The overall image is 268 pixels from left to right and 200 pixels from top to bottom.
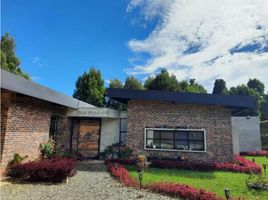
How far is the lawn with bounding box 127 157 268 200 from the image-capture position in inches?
255

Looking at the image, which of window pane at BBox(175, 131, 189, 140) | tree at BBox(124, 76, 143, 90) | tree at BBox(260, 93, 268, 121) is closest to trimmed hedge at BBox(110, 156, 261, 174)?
window pane at BBox(175, 131, 189, 140)

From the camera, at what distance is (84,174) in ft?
27.3

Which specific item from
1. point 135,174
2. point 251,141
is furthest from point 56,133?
point 251,141

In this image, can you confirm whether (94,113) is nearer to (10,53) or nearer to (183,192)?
(183,192)

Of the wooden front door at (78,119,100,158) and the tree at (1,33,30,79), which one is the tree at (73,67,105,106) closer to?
the tree at (1,33,30,79)

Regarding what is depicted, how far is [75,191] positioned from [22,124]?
3.61m

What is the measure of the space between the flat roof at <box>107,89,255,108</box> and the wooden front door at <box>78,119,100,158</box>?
2.88 metres

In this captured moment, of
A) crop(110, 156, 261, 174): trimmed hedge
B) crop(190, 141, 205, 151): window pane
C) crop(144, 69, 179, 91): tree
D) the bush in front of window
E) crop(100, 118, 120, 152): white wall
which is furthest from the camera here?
crop(144, 69, 179, 91): tree

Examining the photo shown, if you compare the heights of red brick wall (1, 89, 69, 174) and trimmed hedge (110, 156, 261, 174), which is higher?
red brick wall (1, 89, 69, 174)

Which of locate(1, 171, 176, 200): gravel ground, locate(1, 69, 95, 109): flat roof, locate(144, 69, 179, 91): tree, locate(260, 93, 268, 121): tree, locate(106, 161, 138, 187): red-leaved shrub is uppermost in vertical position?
locate(144, 69, 179, 91): tree

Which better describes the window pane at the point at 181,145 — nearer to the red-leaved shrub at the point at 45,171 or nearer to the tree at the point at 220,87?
the red-leaved shrub at the point at 45,171

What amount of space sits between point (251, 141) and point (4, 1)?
72.8ft

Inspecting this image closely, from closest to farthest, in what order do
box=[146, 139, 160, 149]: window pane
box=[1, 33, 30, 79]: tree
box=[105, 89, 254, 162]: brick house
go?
box=[105, 89, 254, 162]: brick house
box=[146, 139, 160, 149]: window pane
box=[1, 33, 30, 79]: tree

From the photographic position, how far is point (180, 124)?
11148 mm
